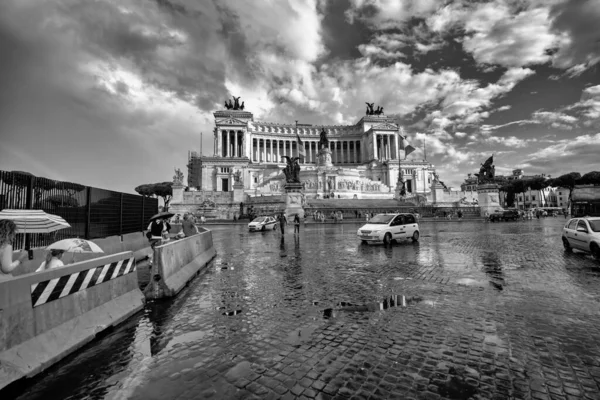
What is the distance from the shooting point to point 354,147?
4151 inches

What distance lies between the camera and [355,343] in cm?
411

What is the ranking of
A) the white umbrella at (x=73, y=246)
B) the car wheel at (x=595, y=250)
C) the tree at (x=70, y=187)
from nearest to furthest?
1. the white umbrella at (x=73, y=246)
2. the tree at (x=70, y=187)
3. the car wheel at (x=595, y=250)

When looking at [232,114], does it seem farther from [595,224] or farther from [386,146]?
[595,224]

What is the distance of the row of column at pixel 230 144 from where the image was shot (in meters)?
88.3

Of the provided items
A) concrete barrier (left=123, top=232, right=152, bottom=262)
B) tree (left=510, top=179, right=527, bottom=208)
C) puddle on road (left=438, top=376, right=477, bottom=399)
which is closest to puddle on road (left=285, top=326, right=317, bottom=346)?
puddle on road (left=438, top=376, right=477, bottom=399)

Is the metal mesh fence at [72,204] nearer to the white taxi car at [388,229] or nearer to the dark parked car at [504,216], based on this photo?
the white taxi car at [388,229]

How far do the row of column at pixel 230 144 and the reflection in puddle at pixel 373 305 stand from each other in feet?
282

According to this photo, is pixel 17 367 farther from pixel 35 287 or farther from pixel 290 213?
pixel 290 213

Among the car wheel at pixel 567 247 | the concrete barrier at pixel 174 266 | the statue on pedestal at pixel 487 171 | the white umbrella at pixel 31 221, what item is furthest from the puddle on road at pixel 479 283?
the statue on pedestal at pixel 487 171

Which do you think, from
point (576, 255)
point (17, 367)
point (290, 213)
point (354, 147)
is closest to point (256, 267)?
point (17, 367)

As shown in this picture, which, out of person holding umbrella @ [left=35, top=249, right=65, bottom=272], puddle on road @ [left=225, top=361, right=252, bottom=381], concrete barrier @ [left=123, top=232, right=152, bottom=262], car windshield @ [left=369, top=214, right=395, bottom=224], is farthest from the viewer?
car windshield @ [left=369, top=214, right=395, bottom=224]

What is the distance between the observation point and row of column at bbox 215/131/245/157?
8831 centimetres

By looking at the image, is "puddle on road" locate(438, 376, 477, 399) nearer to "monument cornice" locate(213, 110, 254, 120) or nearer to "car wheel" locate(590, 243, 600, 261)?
"car wheel" locate(590, 243, 600, 261)

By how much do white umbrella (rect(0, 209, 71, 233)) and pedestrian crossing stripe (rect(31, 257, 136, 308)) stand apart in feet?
5.65
